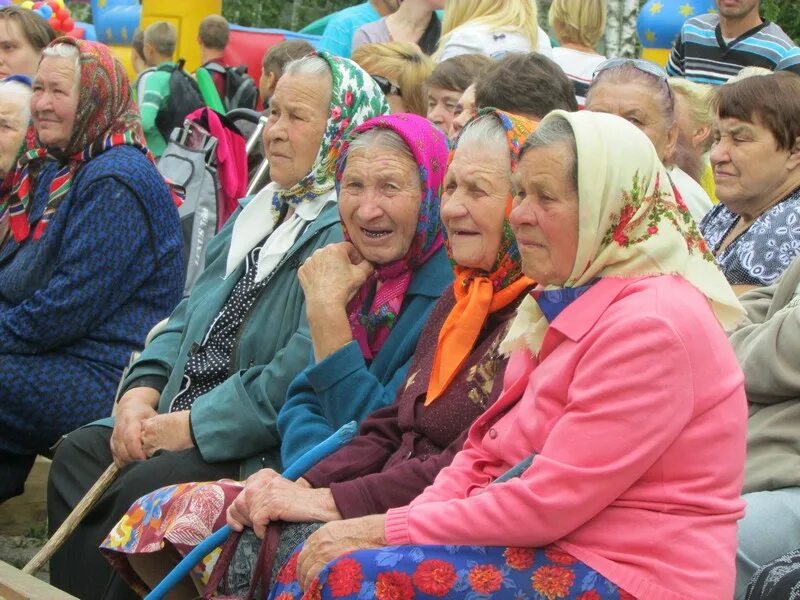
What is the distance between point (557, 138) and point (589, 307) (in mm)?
394

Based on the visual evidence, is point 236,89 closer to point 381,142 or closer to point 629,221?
point 381,142

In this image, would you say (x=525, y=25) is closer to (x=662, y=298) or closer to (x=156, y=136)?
(x=156, y=136)

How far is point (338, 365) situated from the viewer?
12.3ft

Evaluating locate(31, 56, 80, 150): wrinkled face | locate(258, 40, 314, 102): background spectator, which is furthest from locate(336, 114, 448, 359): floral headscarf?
locate(258, 40, 314, 102): background spectator

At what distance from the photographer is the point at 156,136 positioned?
345 inches

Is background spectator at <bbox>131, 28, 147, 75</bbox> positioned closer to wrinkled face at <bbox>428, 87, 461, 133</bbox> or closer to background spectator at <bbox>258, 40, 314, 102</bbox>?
background spectator at <bbox>258, 40, 314, 102</bbox>

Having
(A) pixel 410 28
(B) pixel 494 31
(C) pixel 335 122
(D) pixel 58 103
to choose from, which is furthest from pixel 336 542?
(A) pixel 410 28

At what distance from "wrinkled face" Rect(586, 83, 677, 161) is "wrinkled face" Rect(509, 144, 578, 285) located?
190cm

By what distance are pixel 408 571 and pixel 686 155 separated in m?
3.24

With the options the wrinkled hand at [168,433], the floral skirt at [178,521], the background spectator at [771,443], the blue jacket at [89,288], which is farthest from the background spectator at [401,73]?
the floral skirt at [178,521]

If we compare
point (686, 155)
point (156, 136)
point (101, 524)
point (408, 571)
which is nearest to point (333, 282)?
point (101, 524)

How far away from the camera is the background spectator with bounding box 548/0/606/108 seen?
6.26 m

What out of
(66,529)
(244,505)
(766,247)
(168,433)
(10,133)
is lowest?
(66,529)

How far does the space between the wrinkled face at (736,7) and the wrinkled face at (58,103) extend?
10.2 feet
